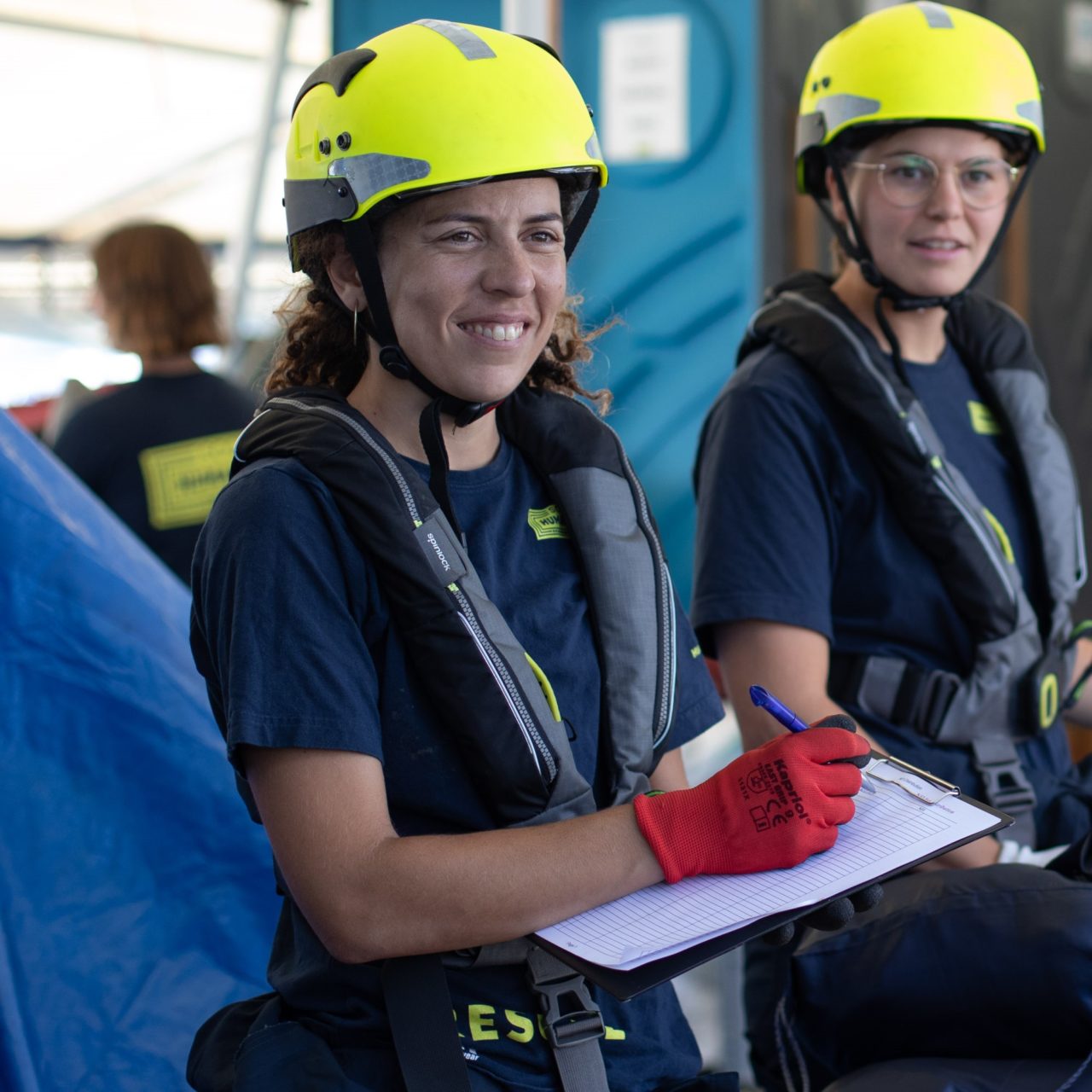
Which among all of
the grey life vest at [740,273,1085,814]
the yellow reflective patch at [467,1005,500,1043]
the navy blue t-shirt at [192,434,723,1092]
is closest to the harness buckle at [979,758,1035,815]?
the grey life vest at [740,273,1085,814]

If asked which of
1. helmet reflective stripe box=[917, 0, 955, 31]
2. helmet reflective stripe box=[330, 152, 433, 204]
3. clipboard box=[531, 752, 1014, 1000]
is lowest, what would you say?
clipboard box=[531, 752, 1014, 1000]

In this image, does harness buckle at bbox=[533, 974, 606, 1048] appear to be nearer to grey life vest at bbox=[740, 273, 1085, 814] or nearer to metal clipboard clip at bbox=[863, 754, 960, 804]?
metal clipboard clip at bbox=[863, 754, 960, 804]

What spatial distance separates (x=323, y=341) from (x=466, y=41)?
368 mm

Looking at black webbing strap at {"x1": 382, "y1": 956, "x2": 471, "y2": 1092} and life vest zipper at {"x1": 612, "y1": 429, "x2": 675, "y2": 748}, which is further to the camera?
life vest zipper at {"x1": 612, "y1": 429, "x2": 675, "y2": 748}

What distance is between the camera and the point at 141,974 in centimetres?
192

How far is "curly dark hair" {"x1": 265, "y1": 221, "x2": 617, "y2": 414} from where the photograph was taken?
58.7 inches

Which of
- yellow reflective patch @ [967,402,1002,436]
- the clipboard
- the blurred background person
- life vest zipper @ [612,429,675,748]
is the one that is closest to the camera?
the clipboard

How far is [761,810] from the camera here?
1.24 meters

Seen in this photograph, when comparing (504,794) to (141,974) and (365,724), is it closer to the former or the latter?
(365,724)

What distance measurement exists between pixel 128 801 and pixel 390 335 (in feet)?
3.14

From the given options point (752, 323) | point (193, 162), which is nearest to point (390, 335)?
point (752, 323)

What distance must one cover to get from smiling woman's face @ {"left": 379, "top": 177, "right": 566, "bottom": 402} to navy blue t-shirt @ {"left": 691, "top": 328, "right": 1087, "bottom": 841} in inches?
22.3

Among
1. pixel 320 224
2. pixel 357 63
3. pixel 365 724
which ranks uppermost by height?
pixel 357 63

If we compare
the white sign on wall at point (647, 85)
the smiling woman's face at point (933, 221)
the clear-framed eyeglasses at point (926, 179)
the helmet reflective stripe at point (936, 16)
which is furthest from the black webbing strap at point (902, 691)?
the white sign on wall at point (647, 85)
